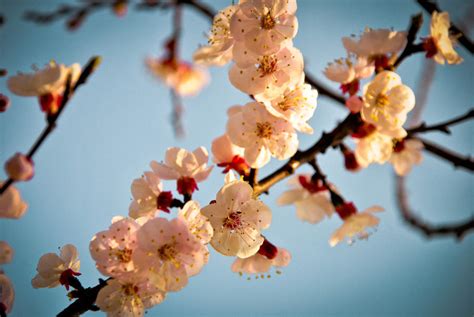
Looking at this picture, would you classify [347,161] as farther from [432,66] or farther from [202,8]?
[432,66]

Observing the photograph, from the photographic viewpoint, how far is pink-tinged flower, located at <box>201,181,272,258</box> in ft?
3.92

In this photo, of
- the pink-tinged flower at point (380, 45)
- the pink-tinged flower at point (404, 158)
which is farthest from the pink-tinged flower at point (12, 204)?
the pink-tinged flower at point (404, 158)

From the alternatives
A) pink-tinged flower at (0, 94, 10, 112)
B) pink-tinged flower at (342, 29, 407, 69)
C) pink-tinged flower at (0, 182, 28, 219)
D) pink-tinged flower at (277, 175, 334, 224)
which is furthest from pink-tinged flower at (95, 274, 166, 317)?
pink-tinged flower at (342, 29, 407, 69)

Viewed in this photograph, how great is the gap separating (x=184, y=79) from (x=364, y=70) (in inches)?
135

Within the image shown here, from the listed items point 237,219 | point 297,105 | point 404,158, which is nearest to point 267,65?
point 297,105

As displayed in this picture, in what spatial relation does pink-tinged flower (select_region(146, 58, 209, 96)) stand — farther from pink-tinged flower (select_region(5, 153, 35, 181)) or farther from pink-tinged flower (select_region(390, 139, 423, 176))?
pink-tinged flower (select_region(5, 153, 35, 181))

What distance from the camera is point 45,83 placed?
1.20 meters

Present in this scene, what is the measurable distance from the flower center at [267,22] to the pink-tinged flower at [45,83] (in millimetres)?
528

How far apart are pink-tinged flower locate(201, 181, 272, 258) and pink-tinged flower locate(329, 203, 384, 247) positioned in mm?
494

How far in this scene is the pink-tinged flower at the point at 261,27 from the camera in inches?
46.8

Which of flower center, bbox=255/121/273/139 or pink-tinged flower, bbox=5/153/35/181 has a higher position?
pink-tinged flower, bbox=5/153/35/181

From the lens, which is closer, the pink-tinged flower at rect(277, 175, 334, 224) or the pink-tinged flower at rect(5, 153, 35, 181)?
the pink-tinged flower at rect(5, 153, 35, 181)

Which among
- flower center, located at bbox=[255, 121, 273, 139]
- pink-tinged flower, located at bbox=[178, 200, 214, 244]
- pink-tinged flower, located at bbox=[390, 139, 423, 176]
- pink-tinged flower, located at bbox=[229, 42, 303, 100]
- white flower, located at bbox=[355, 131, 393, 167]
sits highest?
pink-tinged flower, located at bbox=[229, 42, 303, 100]

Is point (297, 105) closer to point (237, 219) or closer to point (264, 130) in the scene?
point (264, 130)
